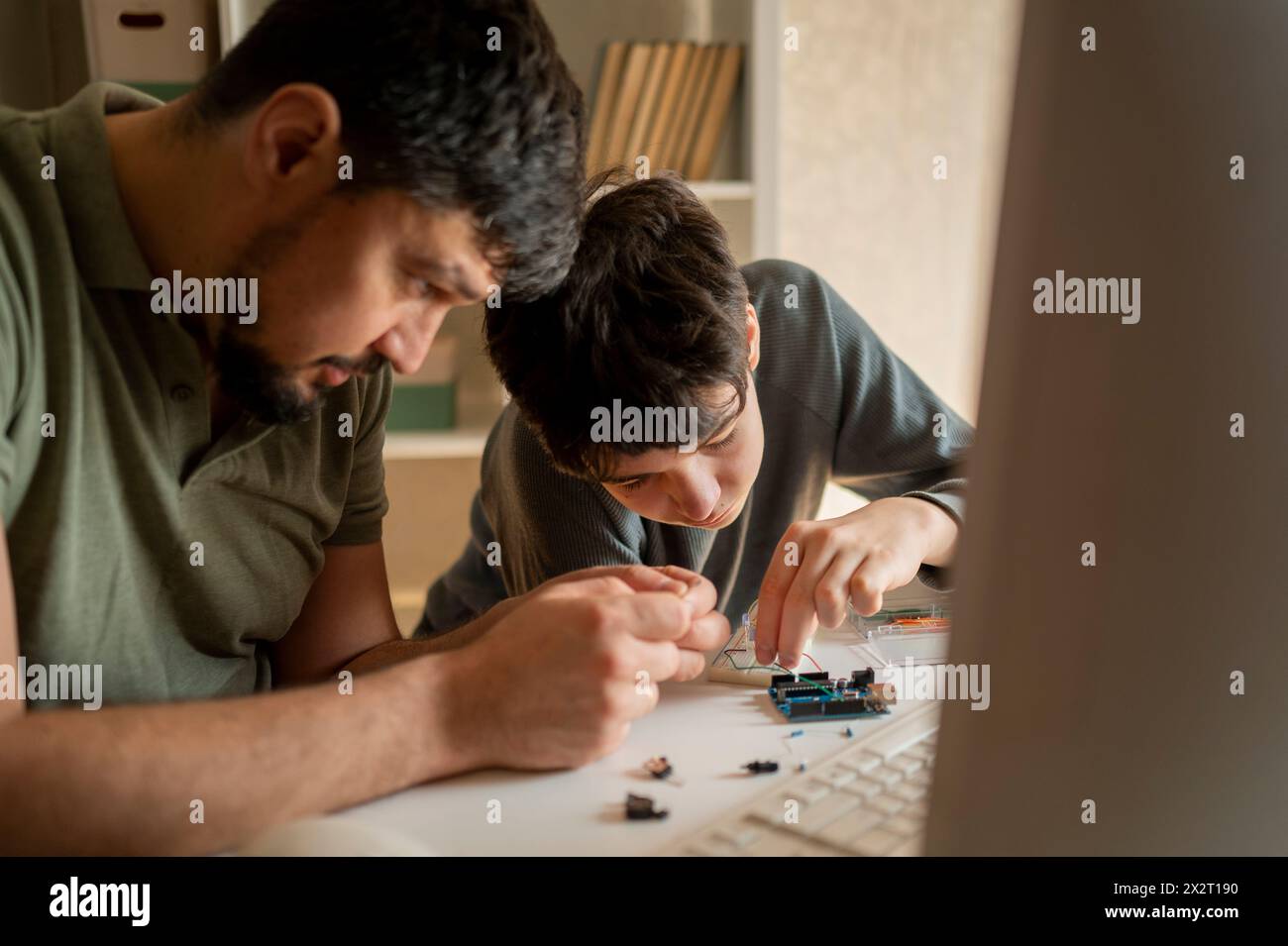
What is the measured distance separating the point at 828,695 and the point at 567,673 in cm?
22

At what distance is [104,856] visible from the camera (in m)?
0.60

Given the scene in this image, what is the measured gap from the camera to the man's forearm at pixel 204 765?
1.97 feet

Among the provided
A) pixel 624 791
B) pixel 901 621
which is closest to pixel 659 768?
pixel 624 791

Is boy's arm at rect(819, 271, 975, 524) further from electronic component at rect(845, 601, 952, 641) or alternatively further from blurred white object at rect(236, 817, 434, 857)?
blurred white object at rect(236, 817, 434, 857)

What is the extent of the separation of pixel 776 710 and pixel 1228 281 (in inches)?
19.6

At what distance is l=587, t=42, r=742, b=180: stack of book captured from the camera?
214cm

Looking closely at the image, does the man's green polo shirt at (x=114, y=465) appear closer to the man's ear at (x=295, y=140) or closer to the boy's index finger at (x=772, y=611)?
the man's ear at (x=295, y=140)

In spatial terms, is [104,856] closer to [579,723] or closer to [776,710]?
[579,723]

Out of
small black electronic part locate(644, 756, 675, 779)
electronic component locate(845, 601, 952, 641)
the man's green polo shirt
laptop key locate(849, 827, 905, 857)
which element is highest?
the man's green polo shirt

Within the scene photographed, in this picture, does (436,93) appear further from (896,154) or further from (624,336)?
(896,154)

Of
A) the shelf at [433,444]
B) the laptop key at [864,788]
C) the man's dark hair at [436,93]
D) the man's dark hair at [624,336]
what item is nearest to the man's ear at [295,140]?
the man's dark hair at [436,93]

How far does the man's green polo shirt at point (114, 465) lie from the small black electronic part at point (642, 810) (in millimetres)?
465

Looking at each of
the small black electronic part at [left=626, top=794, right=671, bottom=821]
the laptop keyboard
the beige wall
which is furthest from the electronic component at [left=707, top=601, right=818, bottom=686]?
the beige wall

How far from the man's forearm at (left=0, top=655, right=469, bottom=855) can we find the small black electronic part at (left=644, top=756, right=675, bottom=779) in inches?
4.8
